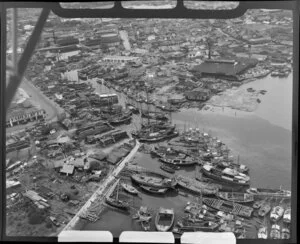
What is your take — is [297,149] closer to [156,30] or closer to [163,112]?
[163,112]

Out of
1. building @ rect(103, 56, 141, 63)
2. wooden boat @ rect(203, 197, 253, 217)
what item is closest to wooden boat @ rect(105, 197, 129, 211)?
wooden boat @ rect(203, 197, 253, 217)

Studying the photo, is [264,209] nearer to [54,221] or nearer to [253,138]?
[253,138]

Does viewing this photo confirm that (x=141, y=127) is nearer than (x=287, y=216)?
No

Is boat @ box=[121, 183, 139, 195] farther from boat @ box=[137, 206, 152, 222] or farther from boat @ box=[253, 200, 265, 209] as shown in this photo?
boat @ box=[253, 200, 265, 209]

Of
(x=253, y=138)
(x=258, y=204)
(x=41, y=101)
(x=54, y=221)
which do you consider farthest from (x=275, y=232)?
(x=41, y=101)

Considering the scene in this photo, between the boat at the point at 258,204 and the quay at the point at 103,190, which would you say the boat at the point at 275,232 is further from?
the quay at the point at 103,190

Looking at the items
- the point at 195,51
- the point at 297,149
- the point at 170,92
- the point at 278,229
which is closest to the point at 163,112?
the point at 170,92

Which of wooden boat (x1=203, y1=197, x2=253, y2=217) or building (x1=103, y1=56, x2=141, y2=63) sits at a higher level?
building (x1=103, y1=56, x2=141, y2=63)
